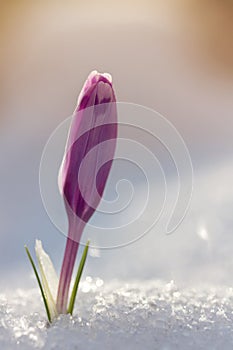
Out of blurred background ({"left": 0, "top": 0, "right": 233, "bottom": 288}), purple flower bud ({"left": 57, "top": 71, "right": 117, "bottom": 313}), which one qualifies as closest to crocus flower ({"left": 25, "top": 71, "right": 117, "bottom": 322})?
purple flower bud ({"left": 57, "top": 71, "right": 117, "bottom": 313})

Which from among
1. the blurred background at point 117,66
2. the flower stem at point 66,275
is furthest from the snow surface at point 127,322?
the blurred background at point 117,66

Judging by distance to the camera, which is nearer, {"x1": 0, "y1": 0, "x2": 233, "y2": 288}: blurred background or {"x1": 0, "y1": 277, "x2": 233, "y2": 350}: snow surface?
{"x1": 0, "y1": 277, "x2": 233, "y2": 350}: snow surface

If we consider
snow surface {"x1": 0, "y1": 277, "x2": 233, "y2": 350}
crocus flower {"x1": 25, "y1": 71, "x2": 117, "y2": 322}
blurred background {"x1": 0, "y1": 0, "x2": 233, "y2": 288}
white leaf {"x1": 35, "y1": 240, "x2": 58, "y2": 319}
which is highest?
blurred background {"x1": 0, "y1": 0, "x2": 233, "y2": 288}

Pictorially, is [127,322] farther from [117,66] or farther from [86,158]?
[117,66]

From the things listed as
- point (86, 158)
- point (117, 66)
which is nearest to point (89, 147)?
point (86, 158)

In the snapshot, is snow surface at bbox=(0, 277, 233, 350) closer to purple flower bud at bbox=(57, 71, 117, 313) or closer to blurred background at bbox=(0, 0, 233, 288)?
purple flower bud at bbox=(57, 71, 117, 313)

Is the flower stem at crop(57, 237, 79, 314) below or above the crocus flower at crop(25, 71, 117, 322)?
below

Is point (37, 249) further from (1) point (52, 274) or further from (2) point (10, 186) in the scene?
(2) point (10, 186)
